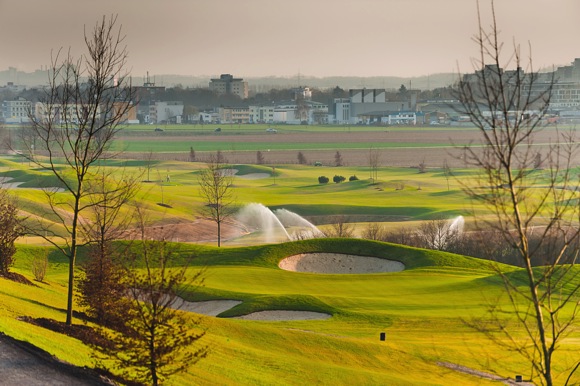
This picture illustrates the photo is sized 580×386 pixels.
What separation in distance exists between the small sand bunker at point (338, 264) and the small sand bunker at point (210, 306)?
1279 centimetres

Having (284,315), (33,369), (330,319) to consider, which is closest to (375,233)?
(284,315)

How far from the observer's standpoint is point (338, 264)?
2437 inches

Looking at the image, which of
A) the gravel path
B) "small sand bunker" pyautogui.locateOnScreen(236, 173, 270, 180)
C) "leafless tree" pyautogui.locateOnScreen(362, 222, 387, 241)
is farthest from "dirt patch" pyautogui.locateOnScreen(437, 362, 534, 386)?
"small sand bunker" pyautogui.locateOnScreen(236, 173, 270, 180)

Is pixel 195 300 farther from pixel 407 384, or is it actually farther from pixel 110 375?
pixel 110 375

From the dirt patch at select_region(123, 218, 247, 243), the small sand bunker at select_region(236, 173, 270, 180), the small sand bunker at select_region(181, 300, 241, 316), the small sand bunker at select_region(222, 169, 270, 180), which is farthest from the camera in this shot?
the small sand bunker at select_region(222, 169, 270, 180)

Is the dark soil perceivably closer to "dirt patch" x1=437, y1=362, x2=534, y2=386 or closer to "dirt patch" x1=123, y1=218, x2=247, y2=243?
"dirt patch" x1=437, y1=362, x2=534, y2=386

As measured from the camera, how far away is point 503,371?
36750 millimetres

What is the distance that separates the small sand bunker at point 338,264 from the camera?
61094mm

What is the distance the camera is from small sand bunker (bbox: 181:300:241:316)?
155 ft

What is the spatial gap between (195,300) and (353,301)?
8.23m

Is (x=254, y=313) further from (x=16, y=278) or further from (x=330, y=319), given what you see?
(x=16, y=278)

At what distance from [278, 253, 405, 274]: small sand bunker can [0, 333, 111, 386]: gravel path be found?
36184 mm

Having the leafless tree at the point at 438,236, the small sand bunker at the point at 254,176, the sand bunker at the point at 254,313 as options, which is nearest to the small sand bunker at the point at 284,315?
the sand bunker at the point at 254,313

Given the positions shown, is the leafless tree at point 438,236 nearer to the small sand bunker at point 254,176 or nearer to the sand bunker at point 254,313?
the sand bunker at point 254,313
